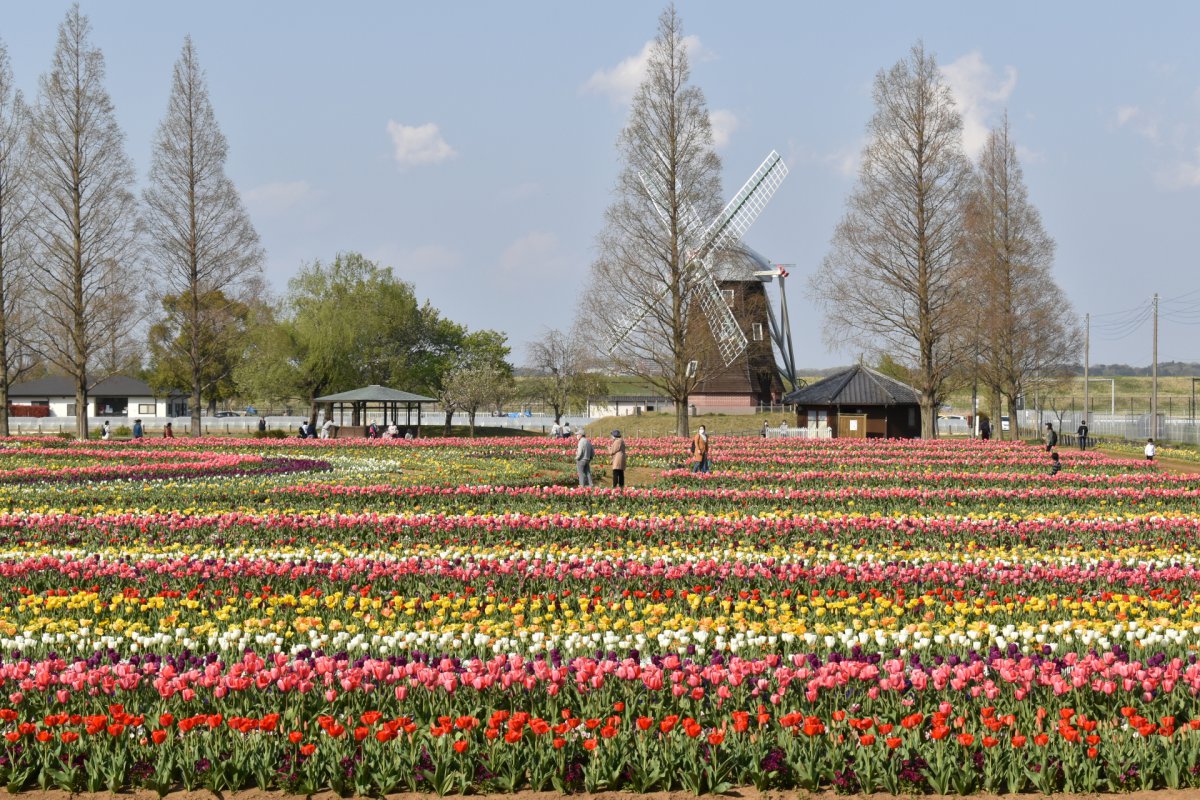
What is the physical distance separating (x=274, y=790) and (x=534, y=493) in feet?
41.7

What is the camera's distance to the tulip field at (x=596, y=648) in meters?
5.51

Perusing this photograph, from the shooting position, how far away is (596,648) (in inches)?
288

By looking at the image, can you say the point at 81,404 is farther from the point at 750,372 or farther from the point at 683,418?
the point at 750,372

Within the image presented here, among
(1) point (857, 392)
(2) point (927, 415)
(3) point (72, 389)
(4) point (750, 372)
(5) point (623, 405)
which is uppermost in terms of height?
(4) point (750, 372)

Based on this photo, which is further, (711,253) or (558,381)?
(558,381)

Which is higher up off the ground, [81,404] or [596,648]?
[81,404]

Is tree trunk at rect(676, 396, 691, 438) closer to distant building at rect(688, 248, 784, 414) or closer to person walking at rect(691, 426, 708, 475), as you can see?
person walking at rect(691, 426, 708, 475)

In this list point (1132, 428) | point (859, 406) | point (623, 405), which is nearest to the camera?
point (859, 406)

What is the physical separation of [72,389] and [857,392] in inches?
2987

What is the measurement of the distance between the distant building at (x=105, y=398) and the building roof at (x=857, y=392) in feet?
219

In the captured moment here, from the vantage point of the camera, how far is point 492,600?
9.29 meters

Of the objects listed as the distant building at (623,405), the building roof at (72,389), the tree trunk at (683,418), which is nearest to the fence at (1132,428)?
the tree trunk at (683,418)

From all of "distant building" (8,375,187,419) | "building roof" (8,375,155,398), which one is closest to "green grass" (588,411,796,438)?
"distant building" (8,375,187,419)

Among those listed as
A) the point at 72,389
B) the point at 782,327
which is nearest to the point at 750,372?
the point at 782,327
